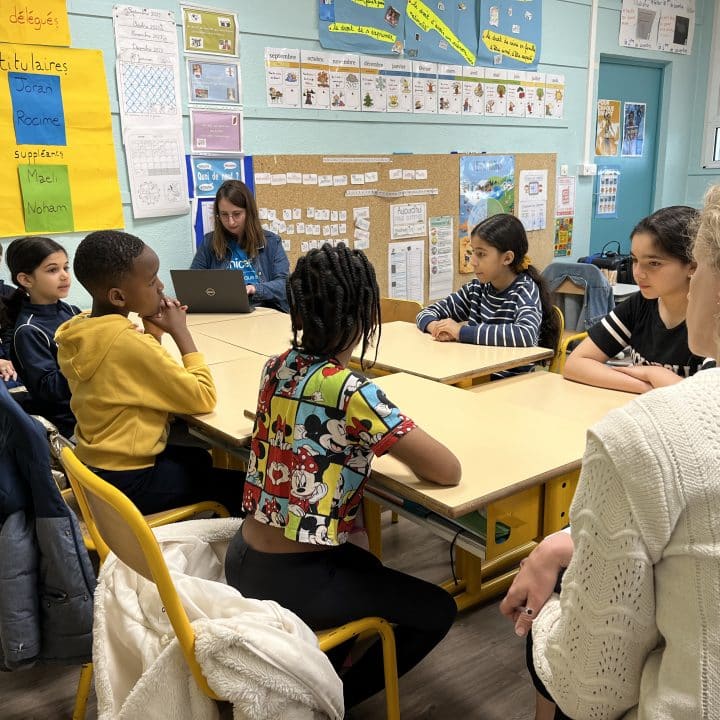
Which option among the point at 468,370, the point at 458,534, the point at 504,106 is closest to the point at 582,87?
the point at 504,106

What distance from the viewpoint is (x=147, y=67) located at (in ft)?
11.5

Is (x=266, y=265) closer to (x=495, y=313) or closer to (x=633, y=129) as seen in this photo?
(x=495, y=313)

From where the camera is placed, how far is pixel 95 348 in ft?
5.65

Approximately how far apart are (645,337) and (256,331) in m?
1.52

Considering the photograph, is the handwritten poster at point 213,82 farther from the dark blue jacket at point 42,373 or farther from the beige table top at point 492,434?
the beige table top at point 492,434

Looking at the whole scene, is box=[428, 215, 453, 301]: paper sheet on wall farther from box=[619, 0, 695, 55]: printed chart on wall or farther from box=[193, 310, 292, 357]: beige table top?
box=[619, 0, 695, 55]: printed chart on wall

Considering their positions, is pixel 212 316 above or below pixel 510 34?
below

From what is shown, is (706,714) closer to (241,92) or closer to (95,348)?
(95,348)

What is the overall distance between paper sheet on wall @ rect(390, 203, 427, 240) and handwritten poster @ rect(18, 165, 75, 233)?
2.00 meters

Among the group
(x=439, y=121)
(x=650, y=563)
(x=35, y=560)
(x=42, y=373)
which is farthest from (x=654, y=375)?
(x=439, y=121)

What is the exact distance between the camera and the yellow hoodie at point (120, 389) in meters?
1.74

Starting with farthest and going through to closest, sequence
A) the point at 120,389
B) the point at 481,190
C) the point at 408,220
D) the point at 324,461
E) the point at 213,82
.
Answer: the point at 481,190, the point at 408,220, the point at 213,82, the point at 120,389, the point at 324,461

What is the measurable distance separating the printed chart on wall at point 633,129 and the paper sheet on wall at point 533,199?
104 centimetres

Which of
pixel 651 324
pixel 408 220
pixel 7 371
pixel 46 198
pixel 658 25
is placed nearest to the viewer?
pixel 651 324
